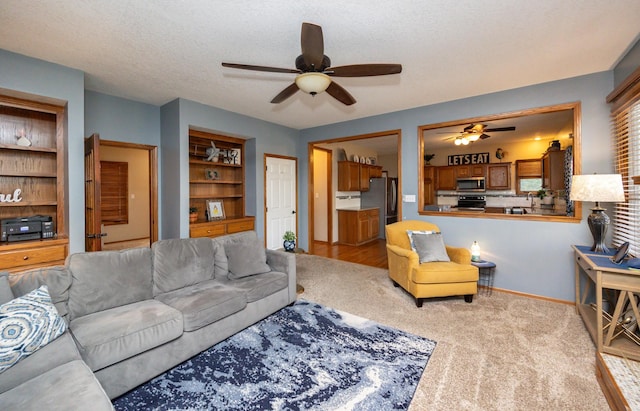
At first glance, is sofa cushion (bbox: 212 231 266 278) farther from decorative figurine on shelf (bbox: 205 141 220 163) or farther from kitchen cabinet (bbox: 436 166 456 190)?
kitchen cabinet (bbox: 436 166 456 190)

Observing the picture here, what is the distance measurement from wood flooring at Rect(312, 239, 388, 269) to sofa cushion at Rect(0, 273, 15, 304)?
4298 millimetres

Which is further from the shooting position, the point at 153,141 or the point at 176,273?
the point at 153,141

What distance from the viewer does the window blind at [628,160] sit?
8.02 feet

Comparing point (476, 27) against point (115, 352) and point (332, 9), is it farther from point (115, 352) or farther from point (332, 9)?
point (115, 352)

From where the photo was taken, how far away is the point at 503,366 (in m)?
2.04

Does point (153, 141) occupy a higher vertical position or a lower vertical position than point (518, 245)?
higher

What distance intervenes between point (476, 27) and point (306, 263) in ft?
13.3

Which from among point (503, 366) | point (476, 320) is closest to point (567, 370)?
point (503, 366)

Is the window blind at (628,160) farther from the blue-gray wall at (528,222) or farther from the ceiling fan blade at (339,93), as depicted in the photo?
the ceiling fan blade at (339,93)

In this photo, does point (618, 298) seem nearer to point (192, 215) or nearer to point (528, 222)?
point (528, 222)

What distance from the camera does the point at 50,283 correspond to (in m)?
1.87

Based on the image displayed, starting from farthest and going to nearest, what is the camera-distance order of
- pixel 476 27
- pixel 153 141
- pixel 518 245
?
pixel 153 141 → pixel 518 245 → pixel 476 27

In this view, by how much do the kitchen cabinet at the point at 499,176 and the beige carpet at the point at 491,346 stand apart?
439cm

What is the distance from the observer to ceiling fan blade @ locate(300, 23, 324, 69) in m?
1.83
